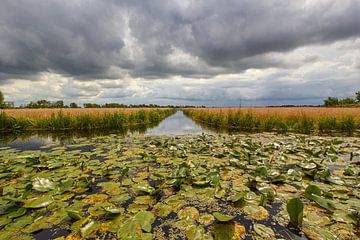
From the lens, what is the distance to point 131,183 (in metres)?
2.68

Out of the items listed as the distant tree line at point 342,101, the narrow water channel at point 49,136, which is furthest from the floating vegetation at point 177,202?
the distant tree line at point 342,101

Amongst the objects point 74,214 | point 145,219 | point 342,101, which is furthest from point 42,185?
point 342,101

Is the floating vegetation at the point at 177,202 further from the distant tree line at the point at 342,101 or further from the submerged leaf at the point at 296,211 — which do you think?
the distant tree line at the point at 342,101

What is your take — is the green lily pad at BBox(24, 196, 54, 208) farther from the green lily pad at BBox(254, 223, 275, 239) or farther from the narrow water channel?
the narrow water channel

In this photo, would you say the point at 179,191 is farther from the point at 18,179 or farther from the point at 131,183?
the point at 18,179

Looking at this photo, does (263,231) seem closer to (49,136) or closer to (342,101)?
(49,136)

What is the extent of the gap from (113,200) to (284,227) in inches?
74.1

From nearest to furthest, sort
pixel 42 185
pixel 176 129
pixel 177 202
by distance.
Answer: pixel 177 202 → pixel 42 185 → pixel 176 129

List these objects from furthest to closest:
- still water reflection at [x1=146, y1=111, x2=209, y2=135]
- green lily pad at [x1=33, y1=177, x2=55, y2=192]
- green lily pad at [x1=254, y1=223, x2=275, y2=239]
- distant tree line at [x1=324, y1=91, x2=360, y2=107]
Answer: distant tree line at [x1=324, y1=91, x2=360, y2=107]
still water reflection at [x1=146, y1=111, x2=209, y2=135]
green lily pad at [x1=33, y1=177, x2=55, y2=192]
green lily pad at [x1=254, y1=223, x2=275, y2=239]

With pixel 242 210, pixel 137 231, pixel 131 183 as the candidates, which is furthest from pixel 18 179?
pixel 242 210

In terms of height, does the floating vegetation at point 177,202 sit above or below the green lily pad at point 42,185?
below

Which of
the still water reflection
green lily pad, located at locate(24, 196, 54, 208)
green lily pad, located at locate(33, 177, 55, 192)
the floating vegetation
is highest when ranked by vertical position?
green lily pad, located at locate(33, 177, 55, 192)

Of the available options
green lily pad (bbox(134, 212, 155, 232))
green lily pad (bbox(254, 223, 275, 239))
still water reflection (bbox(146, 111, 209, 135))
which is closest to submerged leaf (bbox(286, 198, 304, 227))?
green lily pad (bbox(254, 223, 275, 239))

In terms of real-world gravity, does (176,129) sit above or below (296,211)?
below
